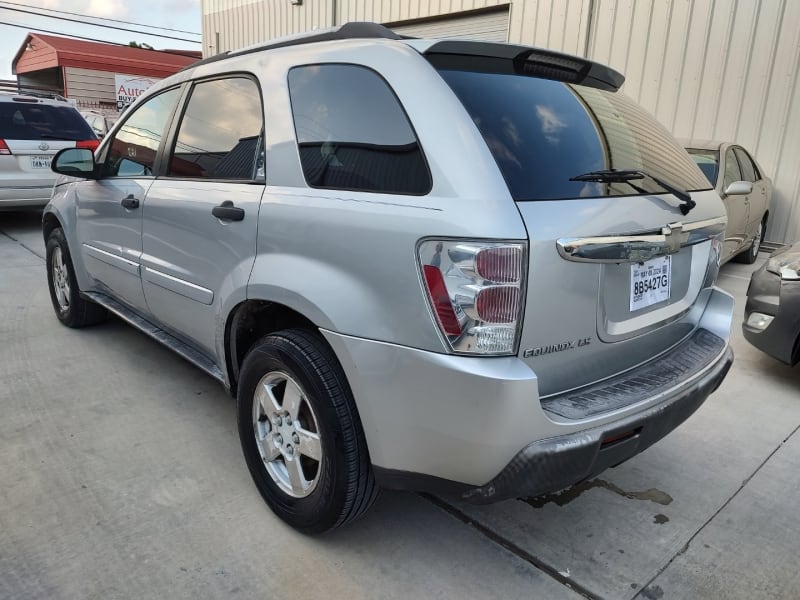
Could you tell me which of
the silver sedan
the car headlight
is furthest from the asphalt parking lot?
the silver sedan

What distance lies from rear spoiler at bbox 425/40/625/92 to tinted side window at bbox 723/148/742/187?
4.25m

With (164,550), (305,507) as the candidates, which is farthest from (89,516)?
(305,507)

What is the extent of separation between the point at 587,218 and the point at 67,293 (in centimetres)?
400

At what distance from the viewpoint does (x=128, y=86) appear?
24.6 meters

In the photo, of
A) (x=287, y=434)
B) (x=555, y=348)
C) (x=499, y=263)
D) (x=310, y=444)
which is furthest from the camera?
(x=287, y=434)

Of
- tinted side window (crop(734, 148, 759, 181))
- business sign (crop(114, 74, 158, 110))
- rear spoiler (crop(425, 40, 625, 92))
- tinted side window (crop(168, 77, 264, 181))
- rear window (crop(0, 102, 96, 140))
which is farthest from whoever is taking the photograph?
business sign (crop(114, 74, 158, 110))

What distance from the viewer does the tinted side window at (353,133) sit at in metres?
1.94

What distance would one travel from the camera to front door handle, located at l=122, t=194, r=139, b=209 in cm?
325

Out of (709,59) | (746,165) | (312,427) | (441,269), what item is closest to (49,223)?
(312,427)

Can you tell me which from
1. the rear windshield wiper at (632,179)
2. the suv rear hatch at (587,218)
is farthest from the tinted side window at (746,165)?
the rear windshield wiper at (632,179)

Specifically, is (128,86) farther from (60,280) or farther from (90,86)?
(60,280)

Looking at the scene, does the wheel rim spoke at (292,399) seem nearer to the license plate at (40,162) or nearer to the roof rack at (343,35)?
the roof rack at (343,35)

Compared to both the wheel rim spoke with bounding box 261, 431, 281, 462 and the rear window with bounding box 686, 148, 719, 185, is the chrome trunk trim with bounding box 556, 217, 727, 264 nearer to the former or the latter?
the wheel rim spoke with bounding box 261, 431, 281, 462

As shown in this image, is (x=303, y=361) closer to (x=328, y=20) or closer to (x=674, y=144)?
(x=674, y=144)
